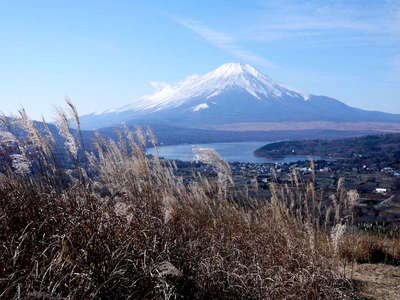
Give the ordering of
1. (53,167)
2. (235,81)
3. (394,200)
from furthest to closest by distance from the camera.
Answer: (235,81) → (394,200) → (53,167)

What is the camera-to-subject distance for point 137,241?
234cm

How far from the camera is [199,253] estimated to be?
2.58 meters

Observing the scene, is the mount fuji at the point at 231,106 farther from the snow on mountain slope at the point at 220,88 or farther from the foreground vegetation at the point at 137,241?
the foreground vegetation at the point at 137,241

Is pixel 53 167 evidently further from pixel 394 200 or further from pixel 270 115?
pixel 270 115

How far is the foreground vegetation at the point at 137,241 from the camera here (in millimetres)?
1853

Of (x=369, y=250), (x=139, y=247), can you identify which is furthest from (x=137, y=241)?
(x=369, y=250)

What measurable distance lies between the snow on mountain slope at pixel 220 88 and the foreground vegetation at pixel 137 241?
143 meters

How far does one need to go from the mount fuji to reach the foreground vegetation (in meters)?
88.3

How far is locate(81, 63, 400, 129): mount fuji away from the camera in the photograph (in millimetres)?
117525

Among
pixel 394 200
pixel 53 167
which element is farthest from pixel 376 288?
pixel 394 200

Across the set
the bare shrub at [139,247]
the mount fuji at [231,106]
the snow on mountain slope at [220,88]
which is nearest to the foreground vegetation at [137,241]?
the bare shrub at [139,247]

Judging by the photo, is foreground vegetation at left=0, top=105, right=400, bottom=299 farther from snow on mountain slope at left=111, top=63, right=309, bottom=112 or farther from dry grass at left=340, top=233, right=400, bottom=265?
snow on mountain slope at left=111, top=63, right=309, bottom=112

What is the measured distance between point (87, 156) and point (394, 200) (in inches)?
291

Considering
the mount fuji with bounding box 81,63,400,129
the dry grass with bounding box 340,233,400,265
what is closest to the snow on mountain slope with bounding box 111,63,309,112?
the mount fuji with bounding box 81,63,400,129
